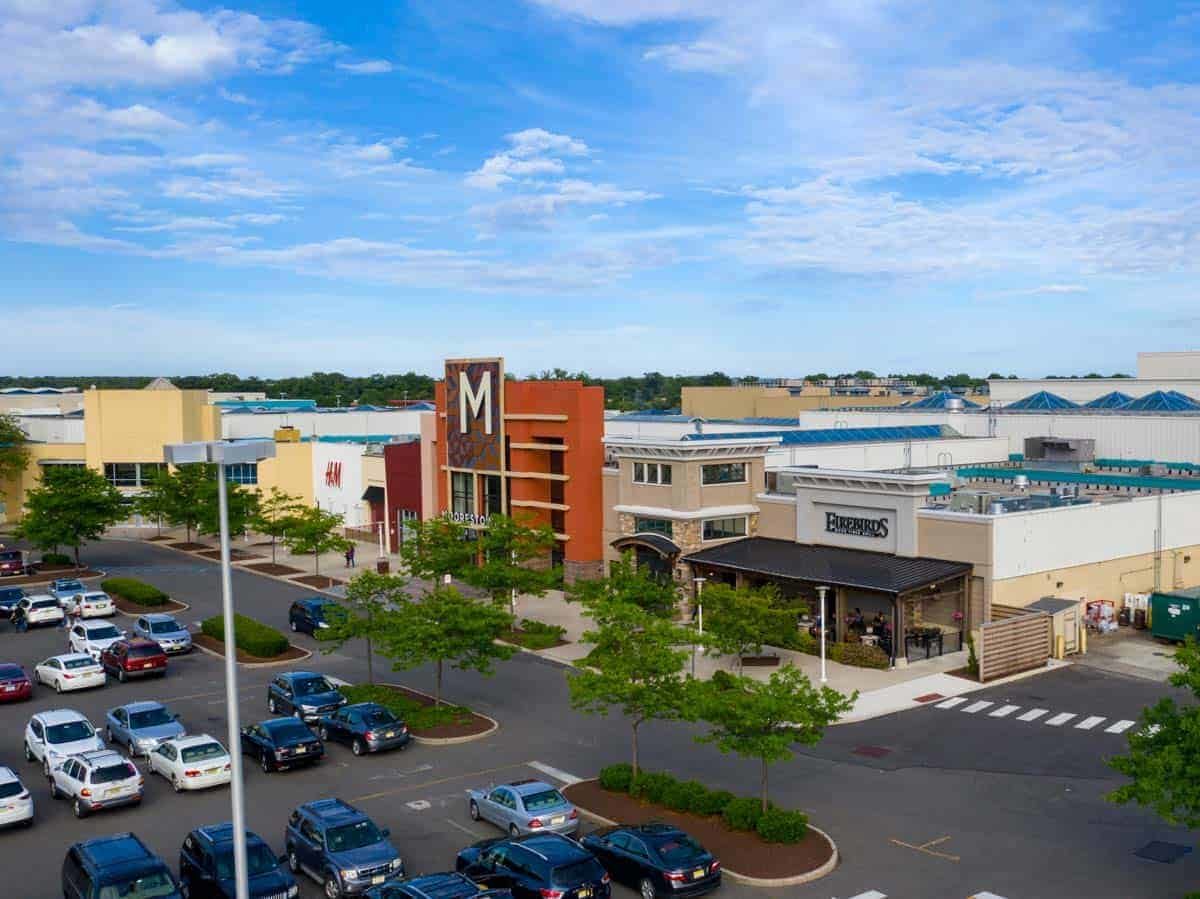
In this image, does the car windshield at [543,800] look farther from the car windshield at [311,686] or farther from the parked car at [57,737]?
the car windshield at [311,686]

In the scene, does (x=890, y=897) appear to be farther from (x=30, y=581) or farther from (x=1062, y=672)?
(x=30, y=581)

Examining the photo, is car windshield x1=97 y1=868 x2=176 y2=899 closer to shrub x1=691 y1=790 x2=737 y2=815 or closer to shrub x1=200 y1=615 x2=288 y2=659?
shrub x1=691 y1=790 x2=737 y2=815

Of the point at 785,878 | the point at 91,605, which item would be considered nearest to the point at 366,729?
the point at 785,878

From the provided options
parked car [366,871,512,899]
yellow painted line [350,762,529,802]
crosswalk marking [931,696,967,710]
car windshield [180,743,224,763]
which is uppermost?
parked car [366,871,512,899]

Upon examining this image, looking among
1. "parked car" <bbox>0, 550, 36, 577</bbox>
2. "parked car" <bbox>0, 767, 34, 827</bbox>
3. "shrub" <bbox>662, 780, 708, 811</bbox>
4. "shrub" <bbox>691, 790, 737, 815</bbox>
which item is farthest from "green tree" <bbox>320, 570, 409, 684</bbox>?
"parked car" <bbox>0, 550, 36, 577</bbox>

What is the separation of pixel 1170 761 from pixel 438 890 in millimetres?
13263

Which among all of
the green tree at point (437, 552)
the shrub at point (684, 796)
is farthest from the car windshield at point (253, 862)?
the green tree at point (437, 552)

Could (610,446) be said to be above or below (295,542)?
above

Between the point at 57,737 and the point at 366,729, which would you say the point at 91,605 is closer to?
the point at 57,737

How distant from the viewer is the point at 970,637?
41.1 metres

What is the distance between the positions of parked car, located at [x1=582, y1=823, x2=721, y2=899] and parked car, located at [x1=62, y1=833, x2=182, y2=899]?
8425 mm

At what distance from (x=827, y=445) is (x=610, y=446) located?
13.1 meters

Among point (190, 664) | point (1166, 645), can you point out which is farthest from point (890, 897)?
point (190, 664)

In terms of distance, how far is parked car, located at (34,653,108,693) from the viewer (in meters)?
39.9
